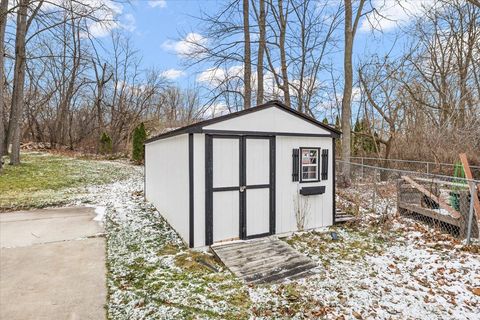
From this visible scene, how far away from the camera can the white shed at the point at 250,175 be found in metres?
4.49

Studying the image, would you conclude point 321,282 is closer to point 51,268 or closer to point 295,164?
point 295,164

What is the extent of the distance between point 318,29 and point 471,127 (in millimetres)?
A: 6989

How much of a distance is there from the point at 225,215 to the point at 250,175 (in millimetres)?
825

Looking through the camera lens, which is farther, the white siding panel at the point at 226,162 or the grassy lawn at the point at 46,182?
the grassy lawn at the point at 46,182

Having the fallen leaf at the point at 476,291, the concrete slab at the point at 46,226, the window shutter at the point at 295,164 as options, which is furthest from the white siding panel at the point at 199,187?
the fallen leaf at the point at 476,291

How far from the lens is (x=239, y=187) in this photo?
4.78 m

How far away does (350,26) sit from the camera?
9.66m

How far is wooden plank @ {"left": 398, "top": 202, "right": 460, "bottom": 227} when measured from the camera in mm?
5113

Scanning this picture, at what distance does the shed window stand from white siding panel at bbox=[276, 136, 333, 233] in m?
0.10

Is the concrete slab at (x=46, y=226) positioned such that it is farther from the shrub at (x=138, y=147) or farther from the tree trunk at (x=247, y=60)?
the shrub at (x=138, y=147)

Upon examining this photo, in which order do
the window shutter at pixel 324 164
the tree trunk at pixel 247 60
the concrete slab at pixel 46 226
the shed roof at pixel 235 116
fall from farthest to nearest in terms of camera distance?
the tree trunk at pixel 247 60 → the window shutter at pixel 324 164 → the concrete slab at pixel 46 226 → the shed roof at pixel 235 116

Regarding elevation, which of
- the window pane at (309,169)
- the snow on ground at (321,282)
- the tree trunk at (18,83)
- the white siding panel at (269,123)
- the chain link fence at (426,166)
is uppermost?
the tree trunk at (18,83)

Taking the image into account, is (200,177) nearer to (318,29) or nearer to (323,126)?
(323,126)

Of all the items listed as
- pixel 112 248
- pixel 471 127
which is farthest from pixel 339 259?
pixel 471 127
